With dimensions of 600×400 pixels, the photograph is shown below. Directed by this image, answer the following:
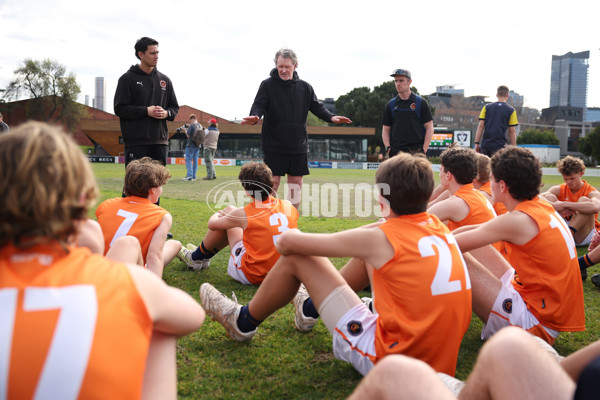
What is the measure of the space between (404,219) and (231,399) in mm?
1261

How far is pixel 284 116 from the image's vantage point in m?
6.64

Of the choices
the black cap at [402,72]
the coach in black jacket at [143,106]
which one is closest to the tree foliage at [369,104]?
the black cap at [402,72]

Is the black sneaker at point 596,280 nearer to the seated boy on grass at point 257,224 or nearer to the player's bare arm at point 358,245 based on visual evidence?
the seated boy on grass at point 257,224

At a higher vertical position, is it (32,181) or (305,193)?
(32,181)

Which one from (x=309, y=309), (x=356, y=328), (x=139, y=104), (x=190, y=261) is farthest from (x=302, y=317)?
(x=139, y=104)

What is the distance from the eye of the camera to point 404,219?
2.28 meters

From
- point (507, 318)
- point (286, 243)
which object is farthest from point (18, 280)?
point (507, 318)

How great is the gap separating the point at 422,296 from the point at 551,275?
1.20 m

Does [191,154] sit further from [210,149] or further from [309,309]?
[309,309]

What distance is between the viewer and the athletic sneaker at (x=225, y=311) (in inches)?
114

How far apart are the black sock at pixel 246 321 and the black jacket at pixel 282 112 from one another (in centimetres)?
403

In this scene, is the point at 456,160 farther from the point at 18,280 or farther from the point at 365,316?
the point at 18,280

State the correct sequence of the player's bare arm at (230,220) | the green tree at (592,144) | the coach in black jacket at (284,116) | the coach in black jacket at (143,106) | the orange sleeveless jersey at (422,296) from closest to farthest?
1. the orange sleeveless jersey at (422,296)
2. the player's bare arm at (230,220)
3. the coach in black jacket at (143,106)
4. the coach in black jacket at (284,116)
5. the green tree at (592,144)

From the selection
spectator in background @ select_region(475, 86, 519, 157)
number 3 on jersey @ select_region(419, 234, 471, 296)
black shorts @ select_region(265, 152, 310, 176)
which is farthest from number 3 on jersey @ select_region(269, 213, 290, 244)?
spectator in background @ select_region(475, 86, 519, 157)
